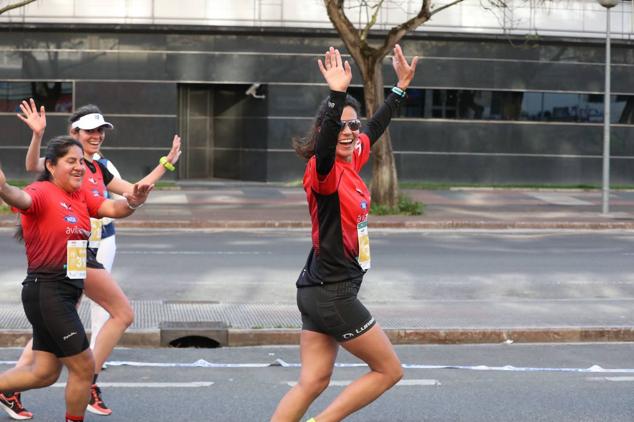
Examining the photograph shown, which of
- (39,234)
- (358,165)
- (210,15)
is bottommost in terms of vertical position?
(39,234)

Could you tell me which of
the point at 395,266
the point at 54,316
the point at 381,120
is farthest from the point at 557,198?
the point at 54,316

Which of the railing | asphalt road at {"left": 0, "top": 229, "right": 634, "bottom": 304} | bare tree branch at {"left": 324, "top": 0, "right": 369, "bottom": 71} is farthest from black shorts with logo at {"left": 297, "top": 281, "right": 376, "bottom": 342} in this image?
the railing

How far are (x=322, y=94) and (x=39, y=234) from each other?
2470 centimetres

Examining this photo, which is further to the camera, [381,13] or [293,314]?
[381,13]

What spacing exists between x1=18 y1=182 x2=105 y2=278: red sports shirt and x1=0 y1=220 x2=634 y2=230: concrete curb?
45.7ft

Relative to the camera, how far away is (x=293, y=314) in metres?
10.3

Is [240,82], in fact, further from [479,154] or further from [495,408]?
[495,408]

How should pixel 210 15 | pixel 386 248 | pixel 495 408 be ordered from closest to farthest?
pixel 495 408 → pixel 386 248 → pixel 210 15

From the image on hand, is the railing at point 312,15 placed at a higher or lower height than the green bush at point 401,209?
higher

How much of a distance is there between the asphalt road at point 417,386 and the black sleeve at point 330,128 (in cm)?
238

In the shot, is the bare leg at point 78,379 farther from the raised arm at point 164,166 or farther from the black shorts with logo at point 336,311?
the black shorts with logo at point 336,311

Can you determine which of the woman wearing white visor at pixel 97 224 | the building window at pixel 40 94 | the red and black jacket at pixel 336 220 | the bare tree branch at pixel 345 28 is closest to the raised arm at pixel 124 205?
the woman wearing white visor at pixel 97 224

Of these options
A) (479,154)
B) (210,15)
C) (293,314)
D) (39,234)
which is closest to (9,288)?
(293,314)

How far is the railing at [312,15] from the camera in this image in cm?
2916
